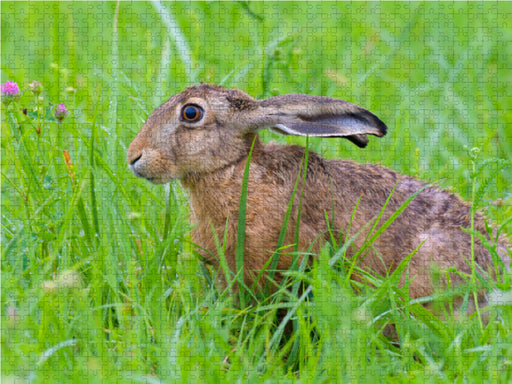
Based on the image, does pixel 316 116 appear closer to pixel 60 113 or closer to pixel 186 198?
pixel 186 198

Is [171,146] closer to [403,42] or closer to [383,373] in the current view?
[383,373]

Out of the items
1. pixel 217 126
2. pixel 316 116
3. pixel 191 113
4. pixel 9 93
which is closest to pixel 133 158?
pixel 191 113

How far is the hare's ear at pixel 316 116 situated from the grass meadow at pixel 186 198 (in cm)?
70

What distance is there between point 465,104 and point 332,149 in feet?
5.22

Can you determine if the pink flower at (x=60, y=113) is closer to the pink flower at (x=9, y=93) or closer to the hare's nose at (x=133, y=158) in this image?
the pink flower at (x=9, y=93)

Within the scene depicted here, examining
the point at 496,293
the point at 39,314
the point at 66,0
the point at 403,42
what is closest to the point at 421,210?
the point at 496,293

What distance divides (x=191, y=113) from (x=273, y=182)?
0.69 m

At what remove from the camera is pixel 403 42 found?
8.26 m

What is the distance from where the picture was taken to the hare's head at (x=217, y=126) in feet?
15.7

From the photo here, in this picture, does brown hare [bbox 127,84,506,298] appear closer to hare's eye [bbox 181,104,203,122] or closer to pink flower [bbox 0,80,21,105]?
hare's eye [bbox 181,104,203,122]

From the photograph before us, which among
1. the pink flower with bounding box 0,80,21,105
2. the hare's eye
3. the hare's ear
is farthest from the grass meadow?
the hare's ear

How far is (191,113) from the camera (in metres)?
4.91

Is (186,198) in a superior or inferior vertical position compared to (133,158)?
inferior

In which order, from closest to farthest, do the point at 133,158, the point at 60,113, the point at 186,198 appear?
the point at 133,158 → the point at 60,113 → the point at 186,198
